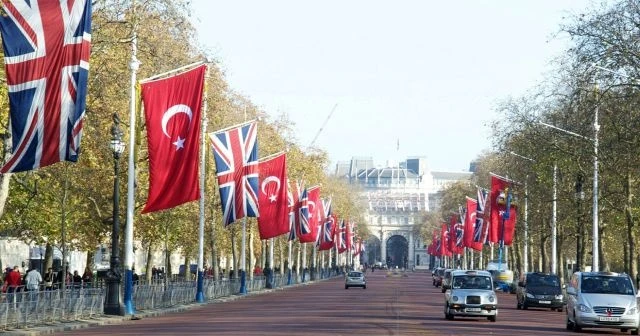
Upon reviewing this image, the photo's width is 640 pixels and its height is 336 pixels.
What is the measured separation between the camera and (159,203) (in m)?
39.7

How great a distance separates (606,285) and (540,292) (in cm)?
2121

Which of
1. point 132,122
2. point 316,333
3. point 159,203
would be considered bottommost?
point 316,333

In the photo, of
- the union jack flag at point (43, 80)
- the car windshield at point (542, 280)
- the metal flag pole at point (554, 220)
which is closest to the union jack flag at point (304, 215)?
the metal flag pole at point (554, 220)

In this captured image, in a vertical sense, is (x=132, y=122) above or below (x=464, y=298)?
above

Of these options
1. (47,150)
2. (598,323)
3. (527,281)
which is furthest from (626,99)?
(47,150)

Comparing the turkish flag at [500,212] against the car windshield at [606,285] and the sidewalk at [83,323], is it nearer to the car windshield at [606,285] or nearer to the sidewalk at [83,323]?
the sidewalk at [83,323]

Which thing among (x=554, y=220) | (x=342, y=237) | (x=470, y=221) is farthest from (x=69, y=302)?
(x=342, y=237)

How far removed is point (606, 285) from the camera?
138 ft

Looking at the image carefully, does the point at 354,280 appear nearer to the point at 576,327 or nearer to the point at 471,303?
the point at 471,303

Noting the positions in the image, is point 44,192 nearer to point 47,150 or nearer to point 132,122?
point 132,122

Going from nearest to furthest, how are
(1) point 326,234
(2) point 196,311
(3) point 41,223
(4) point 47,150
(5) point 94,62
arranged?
(4) point 47,150 < (5) point 94,62 < (2) point 196,311 < (3) point 41,223 < (1) point 326,234

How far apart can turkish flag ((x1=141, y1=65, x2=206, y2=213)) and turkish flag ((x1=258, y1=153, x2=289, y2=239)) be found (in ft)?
87.2

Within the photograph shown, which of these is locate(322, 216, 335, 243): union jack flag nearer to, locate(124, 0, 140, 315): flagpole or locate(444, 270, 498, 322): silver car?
locate(124, 0, 140, 315): flagpole

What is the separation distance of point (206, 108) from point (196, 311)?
1505 centimetres
